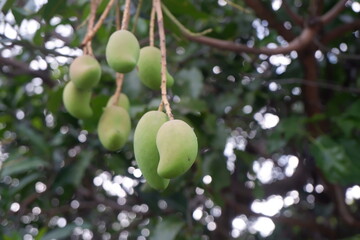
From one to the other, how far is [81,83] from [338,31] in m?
0.75

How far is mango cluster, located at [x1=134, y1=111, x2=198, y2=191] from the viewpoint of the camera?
444 mm

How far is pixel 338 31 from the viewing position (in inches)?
47.4

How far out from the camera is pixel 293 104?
1.49 metres

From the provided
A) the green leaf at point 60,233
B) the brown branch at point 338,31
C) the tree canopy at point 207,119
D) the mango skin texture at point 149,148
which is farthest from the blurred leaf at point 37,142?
the mango skin texture at point 149,148

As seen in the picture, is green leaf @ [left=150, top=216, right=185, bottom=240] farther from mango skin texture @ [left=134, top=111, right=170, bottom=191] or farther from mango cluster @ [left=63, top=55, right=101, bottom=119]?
mango skin texture @ [left=134, top=111, right=170, bottom=191]

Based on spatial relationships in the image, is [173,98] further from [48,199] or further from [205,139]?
[48,199]

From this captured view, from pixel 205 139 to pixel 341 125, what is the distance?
0.29 metres

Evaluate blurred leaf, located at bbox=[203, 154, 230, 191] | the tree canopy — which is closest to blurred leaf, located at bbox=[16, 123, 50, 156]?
the tree canopy

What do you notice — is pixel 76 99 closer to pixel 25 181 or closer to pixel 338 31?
pixel 25 181

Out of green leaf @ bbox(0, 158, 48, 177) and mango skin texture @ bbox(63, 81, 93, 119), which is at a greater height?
mango skin texture @ bbox(63, 81, 93, 119)

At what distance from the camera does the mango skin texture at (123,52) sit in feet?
1.83

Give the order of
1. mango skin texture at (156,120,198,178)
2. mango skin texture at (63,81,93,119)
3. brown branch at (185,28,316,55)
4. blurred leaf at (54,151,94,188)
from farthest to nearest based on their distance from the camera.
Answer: blurred leaf at (54,151,94,188)
brown branch at (185,28,316,55)
mango skin texture at (63,81,93,119)
mango skin texture at (156,120,198,178)

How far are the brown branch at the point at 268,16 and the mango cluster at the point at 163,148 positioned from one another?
0.64 meters

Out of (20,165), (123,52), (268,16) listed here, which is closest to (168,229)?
(20,165)
